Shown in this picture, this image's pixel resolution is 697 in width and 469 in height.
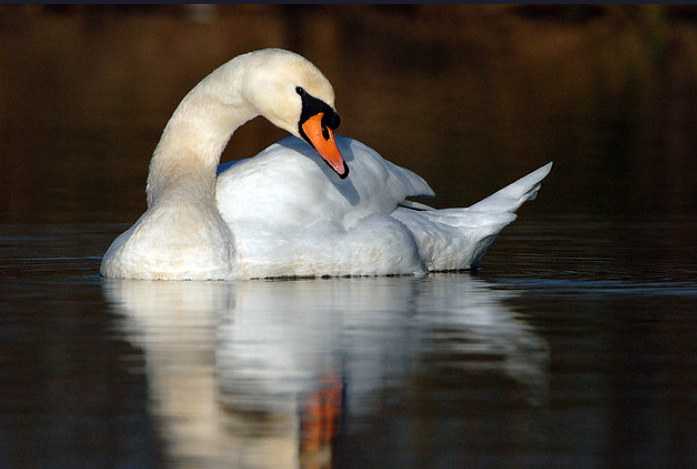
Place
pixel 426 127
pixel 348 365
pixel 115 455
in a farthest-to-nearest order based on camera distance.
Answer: pixel 426 127 → pixel 348 365 → pixel 115 455

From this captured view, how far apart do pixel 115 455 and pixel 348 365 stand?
6.17 ft

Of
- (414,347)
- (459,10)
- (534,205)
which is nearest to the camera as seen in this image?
(414,347)

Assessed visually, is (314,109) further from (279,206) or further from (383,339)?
(383,339)

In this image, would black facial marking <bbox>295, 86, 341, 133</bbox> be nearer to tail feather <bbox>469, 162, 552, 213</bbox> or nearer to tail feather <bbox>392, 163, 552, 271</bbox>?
tail feather <bbox>392, 163, 552, 271</bbox>

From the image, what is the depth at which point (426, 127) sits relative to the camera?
2617cm

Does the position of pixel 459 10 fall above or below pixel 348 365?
above

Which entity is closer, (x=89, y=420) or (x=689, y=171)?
(x=89, y=420)

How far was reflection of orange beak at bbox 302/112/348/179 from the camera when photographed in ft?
35.4

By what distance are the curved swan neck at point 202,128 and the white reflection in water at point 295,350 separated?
126 centimetres

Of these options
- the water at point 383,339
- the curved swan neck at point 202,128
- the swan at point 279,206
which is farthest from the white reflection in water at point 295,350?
the curved swan neck at point 202,128

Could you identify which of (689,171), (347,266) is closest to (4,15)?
(689,171)

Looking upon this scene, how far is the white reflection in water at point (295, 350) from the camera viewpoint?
19.5ft

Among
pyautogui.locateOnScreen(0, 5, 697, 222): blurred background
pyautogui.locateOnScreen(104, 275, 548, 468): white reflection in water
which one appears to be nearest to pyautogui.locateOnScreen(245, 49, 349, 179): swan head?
pyautogui.locateOnScreen(104, 275, 548, 468): white reflection in water

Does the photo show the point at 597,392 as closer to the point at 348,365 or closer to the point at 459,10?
the point at 348,365
